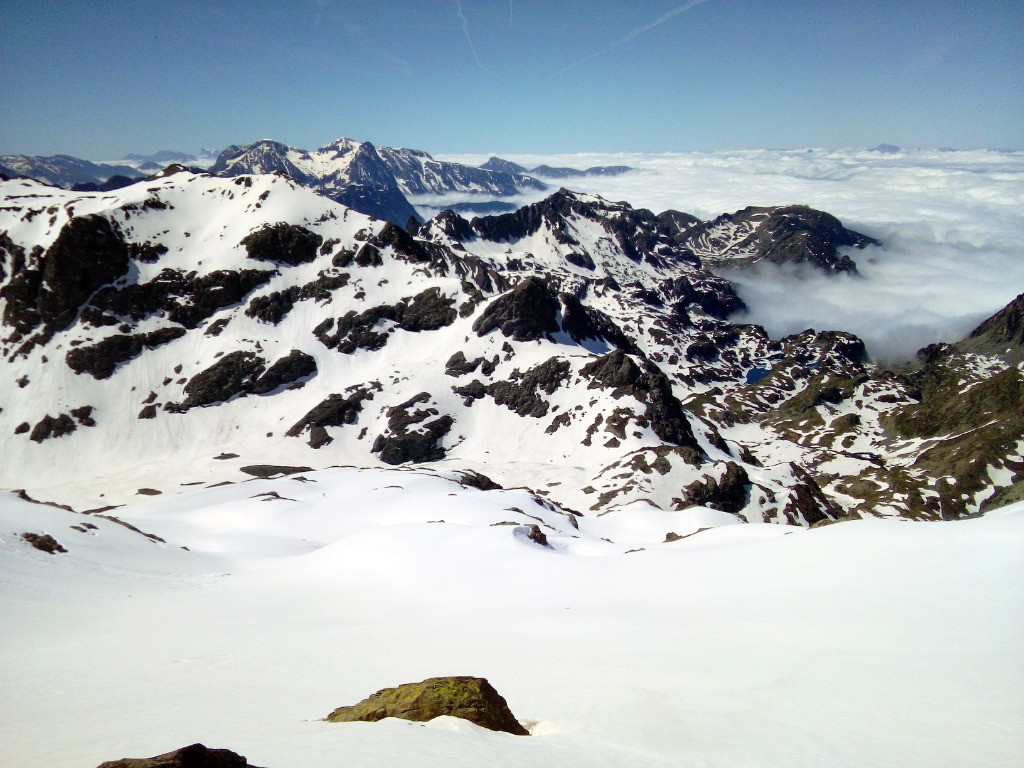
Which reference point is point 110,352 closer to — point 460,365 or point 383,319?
point 383,319

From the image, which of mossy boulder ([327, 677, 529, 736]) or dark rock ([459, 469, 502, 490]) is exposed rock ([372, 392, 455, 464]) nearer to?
dark rock ([459, 469, 502, 490])

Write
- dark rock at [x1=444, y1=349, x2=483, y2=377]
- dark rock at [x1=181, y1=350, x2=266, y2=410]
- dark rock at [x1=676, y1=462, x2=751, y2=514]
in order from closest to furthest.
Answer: dark rock at [x1=676, y1=462, x2=751, y2=514], dark rock at [x1=181, y1=350, x2=266, y2=410], dark rock at [x1=444, y1=349, x2=483, y2=377]

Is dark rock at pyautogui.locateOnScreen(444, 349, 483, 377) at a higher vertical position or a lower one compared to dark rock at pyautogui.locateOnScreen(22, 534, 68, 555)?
higher

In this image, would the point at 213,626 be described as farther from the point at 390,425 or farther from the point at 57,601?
the point at 390,425

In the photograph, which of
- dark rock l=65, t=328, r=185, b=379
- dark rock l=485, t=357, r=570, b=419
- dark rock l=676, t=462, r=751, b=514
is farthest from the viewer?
dark rock l=65, t=328, r=185, b=379

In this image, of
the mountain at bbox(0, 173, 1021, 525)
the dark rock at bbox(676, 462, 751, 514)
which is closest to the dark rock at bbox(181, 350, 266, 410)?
the mountain at bbox(0, 173, 1021, 525)

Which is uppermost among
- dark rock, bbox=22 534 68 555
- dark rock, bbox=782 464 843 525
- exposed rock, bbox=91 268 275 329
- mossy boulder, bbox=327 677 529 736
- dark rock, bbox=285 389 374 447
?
exposed rock, bbox=91 268 275 329
